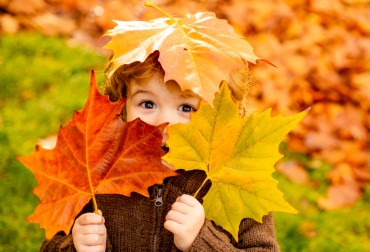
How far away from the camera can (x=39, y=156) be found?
1194mm

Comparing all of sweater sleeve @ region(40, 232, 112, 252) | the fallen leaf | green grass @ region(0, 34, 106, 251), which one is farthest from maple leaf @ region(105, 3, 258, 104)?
the fallen leaf

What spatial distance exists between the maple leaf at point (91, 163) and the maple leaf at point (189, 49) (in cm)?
12

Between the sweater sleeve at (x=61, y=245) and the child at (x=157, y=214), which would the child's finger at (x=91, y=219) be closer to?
the child at (x=157, y=214)

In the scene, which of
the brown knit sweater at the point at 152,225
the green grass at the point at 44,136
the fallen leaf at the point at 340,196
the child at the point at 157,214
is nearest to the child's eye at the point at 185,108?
the child at the point at 157,214

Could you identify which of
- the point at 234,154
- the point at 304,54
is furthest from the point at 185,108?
the point at 304,54

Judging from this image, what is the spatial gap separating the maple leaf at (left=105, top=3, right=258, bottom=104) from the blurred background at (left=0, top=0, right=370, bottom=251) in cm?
107

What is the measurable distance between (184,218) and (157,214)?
203mm

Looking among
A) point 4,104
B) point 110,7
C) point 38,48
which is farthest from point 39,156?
point 110,7

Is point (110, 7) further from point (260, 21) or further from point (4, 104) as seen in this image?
point (4, 104)

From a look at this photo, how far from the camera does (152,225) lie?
4.79ft

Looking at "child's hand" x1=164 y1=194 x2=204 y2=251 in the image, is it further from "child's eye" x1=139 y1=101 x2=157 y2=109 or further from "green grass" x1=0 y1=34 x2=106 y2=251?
"green grass" x1=0 y1=34 x2=106 y2=251

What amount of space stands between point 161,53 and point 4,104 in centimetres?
177

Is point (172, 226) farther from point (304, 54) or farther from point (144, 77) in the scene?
point (304, 54)

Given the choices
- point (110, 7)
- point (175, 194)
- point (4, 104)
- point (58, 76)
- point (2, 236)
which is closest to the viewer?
point (175, 194)
